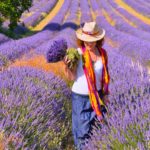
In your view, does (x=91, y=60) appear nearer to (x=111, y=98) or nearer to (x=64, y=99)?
(x=111, y=98)

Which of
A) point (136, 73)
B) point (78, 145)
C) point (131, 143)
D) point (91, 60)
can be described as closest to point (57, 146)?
point (78, 145)

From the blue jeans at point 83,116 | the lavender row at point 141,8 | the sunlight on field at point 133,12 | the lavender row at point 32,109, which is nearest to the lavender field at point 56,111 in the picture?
the lavender row at point 32,109

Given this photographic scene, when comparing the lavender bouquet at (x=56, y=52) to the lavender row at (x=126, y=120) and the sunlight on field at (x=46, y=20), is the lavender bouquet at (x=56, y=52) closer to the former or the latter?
the lavender row at (x=126, y=120)

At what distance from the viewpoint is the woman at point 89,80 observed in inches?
163

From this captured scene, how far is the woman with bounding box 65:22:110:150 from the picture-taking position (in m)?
4.13

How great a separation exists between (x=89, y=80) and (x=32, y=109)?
61 cm

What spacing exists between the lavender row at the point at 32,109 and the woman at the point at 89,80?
301 millimetres

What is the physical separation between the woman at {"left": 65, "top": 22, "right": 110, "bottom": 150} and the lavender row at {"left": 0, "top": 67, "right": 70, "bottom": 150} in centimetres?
30

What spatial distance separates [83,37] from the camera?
4164 mm

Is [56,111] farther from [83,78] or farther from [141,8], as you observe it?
[141,8]

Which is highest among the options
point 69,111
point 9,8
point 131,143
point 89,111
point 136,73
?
point 131,143

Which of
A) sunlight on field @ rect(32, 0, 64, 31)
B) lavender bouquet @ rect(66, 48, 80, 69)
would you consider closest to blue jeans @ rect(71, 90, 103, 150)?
lavender bouquet @ rect(66, 48, 80, 69)

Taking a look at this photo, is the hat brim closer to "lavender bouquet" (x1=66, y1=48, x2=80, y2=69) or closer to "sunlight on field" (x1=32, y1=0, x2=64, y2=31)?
"lavender bouquet" (x1=66, y1=48, x2=80, y2=69)

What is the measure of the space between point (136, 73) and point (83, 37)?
62.2 inches
